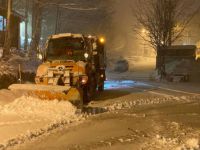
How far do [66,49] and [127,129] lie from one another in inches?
283

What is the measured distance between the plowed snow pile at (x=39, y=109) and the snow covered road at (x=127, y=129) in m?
0.20

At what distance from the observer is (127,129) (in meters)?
11.8

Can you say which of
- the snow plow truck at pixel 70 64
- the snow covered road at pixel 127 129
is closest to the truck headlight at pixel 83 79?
the snow plow truck at pixel 70 64

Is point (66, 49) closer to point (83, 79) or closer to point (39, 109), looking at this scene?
point (83, 79)

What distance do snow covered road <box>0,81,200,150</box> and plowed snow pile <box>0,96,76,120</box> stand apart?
0.65ft

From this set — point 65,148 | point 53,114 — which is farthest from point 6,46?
point 65,148

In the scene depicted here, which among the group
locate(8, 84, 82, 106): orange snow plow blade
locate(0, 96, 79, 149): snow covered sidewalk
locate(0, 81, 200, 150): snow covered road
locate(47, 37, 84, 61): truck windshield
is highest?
locate(47, 37, 84, 61): truck windshield

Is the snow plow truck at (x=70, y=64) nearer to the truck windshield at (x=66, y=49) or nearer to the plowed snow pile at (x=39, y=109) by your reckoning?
the truck windshield at (x=66, y=49)

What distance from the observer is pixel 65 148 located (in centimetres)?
951

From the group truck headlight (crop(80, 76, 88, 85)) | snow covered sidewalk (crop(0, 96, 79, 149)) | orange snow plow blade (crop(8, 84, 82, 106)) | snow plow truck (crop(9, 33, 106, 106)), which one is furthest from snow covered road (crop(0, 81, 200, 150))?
orange snow plow blade (crop(8, 84, 82, 106))

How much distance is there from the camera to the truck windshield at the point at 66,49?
1798 cm

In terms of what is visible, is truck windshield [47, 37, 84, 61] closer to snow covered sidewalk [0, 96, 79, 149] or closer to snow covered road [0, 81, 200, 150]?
snow covered road [0, 81, 200, 150]

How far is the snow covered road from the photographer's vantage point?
9.81 meters

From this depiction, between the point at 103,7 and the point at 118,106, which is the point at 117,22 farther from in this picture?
the point at 118,106
